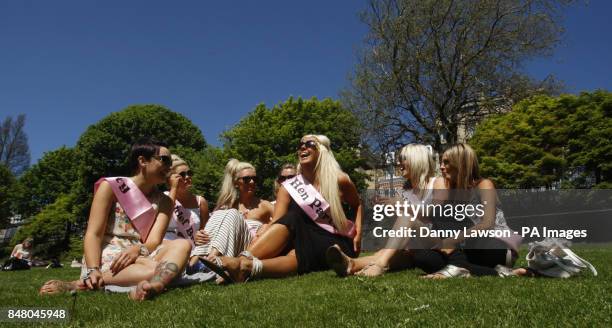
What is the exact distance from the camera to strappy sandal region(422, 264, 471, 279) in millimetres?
4609

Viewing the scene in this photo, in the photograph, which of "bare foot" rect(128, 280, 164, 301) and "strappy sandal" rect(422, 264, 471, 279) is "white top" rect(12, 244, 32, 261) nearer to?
"bare foot" rect(128, 280, 164, 301)

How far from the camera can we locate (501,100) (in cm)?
2441

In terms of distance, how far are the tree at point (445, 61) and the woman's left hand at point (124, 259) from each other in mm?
20194

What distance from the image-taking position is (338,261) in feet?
15.5

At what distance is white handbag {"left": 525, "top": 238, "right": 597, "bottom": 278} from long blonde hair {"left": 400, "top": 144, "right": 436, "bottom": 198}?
136cm

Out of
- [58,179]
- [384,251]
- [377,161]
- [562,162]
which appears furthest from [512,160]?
[58,179]

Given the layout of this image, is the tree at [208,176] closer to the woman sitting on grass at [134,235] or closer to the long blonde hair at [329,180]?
the long blonde hair at [329,180]

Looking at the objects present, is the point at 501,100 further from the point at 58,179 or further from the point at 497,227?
the point at 58,179

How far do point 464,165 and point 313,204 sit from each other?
1.66 m

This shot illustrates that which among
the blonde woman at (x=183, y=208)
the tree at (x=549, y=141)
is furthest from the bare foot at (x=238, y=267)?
the tree at (x=549, y=141)

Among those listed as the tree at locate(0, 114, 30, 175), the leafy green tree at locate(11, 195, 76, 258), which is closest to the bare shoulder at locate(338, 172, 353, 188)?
the leafy green tree at locate(11, 195, 76, 258)

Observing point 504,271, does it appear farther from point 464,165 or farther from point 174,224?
point 174,224

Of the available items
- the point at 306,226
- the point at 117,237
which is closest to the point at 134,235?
the point at 117,237

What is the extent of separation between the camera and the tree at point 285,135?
103 ft
